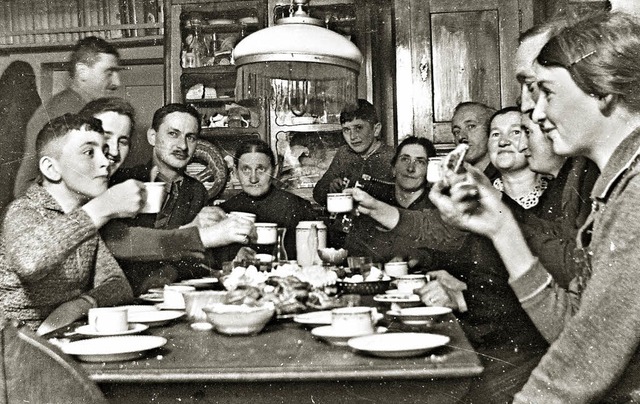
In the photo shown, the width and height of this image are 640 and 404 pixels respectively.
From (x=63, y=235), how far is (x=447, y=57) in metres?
1.93

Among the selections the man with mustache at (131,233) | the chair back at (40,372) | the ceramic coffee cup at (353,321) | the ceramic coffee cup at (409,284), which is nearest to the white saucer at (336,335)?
the ceramic coffee cup at (353,321)

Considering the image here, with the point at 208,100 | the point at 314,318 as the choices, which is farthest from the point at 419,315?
the point at 208,100

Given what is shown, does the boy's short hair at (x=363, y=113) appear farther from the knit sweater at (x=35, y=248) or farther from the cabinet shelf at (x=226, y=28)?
the knit sweater at (x=35, y=248)

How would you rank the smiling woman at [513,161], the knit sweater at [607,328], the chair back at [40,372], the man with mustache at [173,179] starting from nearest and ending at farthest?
1. the chair back at [40,372]
2. the knit sweater at [607,328]
3. the smiling woman at [513,161]
4. the man with mustache at [173,179]

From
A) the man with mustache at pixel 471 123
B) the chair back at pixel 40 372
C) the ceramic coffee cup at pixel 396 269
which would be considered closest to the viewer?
the chair back at pixel 40 372

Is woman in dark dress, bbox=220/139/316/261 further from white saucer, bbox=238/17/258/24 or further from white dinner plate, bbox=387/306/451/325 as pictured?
white dinner plate, bbox=387/306/451/325

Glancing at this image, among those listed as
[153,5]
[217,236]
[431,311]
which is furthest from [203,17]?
[431,311]

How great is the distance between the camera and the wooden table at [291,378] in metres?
0.96

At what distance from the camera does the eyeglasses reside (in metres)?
2.94

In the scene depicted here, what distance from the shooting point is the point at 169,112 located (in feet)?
9.87

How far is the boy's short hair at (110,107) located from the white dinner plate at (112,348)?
105cm

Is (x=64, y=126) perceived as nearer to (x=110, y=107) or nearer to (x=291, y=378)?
(x=110, y=107)

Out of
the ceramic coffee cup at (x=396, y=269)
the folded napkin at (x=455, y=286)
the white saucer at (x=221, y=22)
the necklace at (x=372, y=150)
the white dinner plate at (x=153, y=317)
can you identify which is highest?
the white saucer at (x=221, y=22)

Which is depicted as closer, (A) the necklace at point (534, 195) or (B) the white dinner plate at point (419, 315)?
(B) the white dinner plate at point (419, 315)
